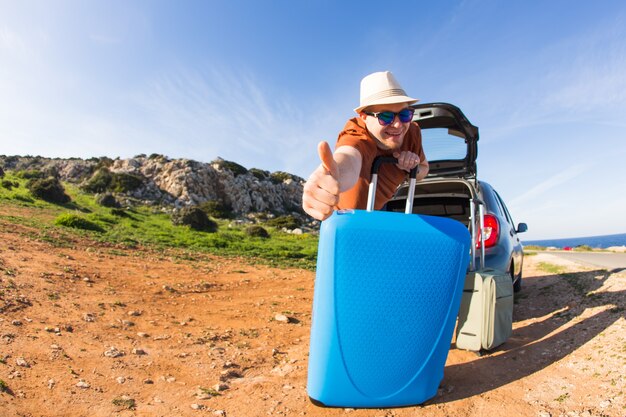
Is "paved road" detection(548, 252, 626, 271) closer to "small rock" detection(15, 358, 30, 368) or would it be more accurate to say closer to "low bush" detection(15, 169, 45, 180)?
"small rock" detection(15, 358, 30, 368)

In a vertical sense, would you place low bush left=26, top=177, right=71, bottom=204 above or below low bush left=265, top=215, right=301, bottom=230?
above

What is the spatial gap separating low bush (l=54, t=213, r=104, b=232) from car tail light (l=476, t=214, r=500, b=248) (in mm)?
12839

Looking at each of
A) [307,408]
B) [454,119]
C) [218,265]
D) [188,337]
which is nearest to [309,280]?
[218,265]

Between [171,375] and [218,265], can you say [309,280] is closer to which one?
[218,265]

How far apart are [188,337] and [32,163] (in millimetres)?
50878

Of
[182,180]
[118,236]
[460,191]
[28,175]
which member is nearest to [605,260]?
[460,191]

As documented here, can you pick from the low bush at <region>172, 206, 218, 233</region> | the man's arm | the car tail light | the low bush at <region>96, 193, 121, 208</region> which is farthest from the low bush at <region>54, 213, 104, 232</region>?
the man's arm

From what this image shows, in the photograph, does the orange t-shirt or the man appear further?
the orange t-shirt

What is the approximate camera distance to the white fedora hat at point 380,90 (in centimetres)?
226

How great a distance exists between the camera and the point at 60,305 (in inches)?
170

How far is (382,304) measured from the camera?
2197mm

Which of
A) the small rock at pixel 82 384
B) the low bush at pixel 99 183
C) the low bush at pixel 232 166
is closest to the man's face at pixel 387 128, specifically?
the small rock at pixel 82 384

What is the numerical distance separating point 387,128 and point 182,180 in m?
37.1

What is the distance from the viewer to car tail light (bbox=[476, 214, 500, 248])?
3971 millimetres
